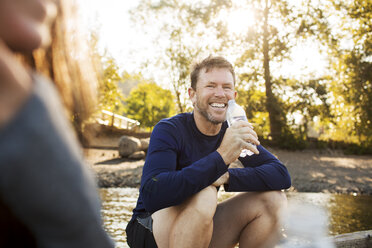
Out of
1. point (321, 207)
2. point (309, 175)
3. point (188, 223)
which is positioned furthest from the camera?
point (309, 175)

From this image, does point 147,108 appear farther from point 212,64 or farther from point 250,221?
point 250,221

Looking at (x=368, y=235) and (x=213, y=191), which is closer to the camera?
(x=213, y=191)

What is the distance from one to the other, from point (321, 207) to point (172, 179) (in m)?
4.35

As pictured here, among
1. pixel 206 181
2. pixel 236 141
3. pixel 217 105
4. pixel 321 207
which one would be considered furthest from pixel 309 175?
pixel 206 181

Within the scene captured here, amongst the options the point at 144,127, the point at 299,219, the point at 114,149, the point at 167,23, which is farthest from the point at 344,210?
the point at 144,127

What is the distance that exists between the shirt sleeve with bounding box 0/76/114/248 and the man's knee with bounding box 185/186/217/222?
5.09 feet

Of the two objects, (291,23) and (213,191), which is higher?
(291,23)

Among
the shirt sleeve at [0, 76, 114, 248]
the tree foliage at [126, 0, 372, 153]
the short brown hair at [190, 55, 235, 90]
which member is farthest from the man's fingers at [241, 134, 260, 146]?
the tree foliage at [126, 0, 372, 153]

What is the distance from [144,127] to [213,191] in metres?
38.3

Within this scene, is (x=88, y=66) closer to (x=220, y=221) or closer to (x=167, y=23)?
(x=220, y=221)

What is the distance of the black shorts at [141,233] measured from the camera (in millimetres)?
2287

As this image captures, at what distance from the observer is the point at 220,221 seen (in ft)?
8.09

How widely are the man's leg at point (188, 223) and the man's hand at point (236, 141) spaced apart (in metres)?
0.23

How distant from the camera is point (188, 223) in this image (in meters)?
2.04
